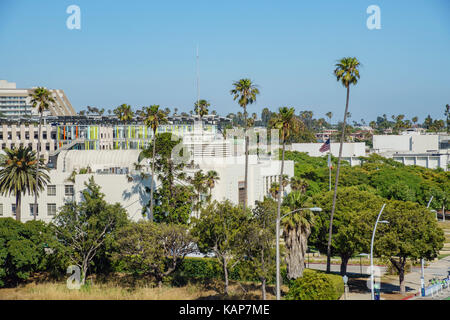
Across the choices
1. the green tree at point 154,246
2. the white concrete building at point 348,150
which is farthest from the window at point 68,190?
the white concrete building at point 348,150

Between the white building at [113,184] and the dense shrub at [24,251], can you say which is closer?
the dense shrub at [24,251]

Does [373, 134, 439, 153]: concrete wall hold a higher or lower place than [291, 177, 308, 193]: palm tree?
higher

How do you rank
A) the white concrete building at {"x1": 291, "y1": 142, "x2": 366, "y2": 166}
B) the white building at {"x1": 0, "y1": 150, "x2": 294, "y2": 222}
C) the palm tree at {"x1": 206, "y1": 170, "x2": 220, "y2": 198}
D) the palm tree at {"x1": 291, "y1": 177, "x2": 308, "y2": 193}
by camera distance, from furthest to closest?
1. the white concrete building at {"x1": 291, "y1": 142, "x2": 366, "y2": 166}
2. the palm tree at {"x1": 291, "y1": 177, "x2": 308, "y2": 193}
3. the palm tree at {"x1": 206, "y1": 170, "x2": 220, "y2": 198}
4. the white building at {"x1": 0, "y1": 150, "x2": 294, "y2": 222}

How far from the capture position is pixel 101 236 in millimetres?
56188

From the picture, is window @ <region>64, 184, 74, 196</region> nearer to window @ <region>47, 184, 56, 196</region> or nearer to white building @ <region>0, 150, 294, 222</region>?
white building @ <region>0, 150, 294, 222</region>

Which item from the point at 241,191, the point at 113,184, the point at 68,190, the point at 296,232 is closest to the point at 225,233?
the point at 296,232

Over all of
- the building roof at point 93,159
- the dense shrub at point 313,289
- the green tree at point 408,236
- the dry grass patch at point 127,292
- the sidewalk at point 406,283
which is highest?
the building roof at point 93,159

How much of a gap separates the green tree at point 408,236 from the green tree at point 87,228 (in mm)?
26282

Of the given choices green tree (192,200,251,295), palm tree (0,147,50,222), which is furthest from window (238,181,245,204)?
palm tree (0,147,50,222)

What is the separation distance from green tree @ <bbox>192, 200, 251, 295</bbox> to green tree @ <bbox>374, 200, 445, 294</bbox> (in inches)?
514

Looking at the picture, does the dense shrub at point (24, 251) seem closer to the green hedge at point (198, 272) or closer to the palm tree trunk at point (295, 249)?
the green hedge at point (198, 272)

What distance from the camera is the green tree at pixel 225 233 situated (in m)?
48.9

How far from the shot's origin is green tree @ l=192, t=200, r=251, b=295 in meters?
48.9
